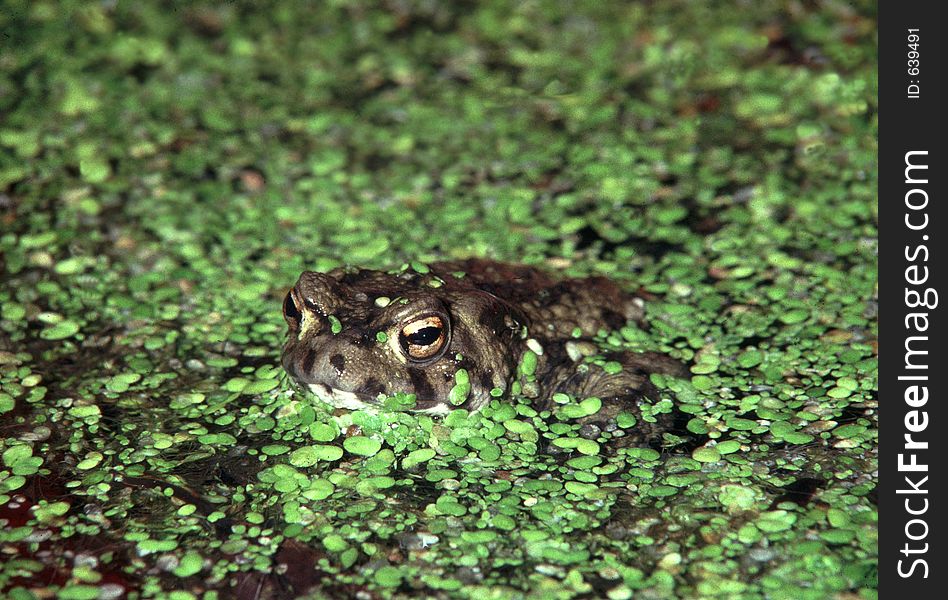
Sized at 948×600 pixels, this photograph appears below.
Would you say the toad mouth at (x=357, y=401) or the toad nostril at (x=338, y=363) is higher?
the toad nostril at (x=338, y=363)

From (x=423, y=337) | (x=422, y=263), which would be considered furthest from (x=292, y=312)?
(x=422, y=263)

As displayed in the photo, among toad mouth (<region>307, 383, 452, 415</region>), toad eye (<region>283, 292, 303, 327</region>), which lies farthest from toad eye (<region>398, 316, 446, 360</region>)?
toad eye (<region>283, 292, 303, 327</region>)

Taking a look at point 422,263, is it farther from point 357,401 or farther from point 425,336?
point 357,401

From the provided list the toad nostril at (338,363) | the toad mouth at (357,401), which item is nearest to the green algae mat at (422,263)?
the toad mouth at (357,401)

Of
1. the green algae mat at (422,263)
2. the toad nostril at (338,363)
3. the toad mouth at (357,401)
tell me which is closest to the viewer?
the green algae mat at (422,263)

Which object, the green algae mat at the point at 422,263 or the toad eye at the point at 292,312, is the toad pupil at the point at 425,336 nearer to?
the green algae mat at the point at 422,263

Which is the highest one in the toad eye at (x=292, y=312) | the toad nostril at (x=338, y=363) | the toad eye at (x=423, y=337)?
the toad eye at (x=292, y=312)
